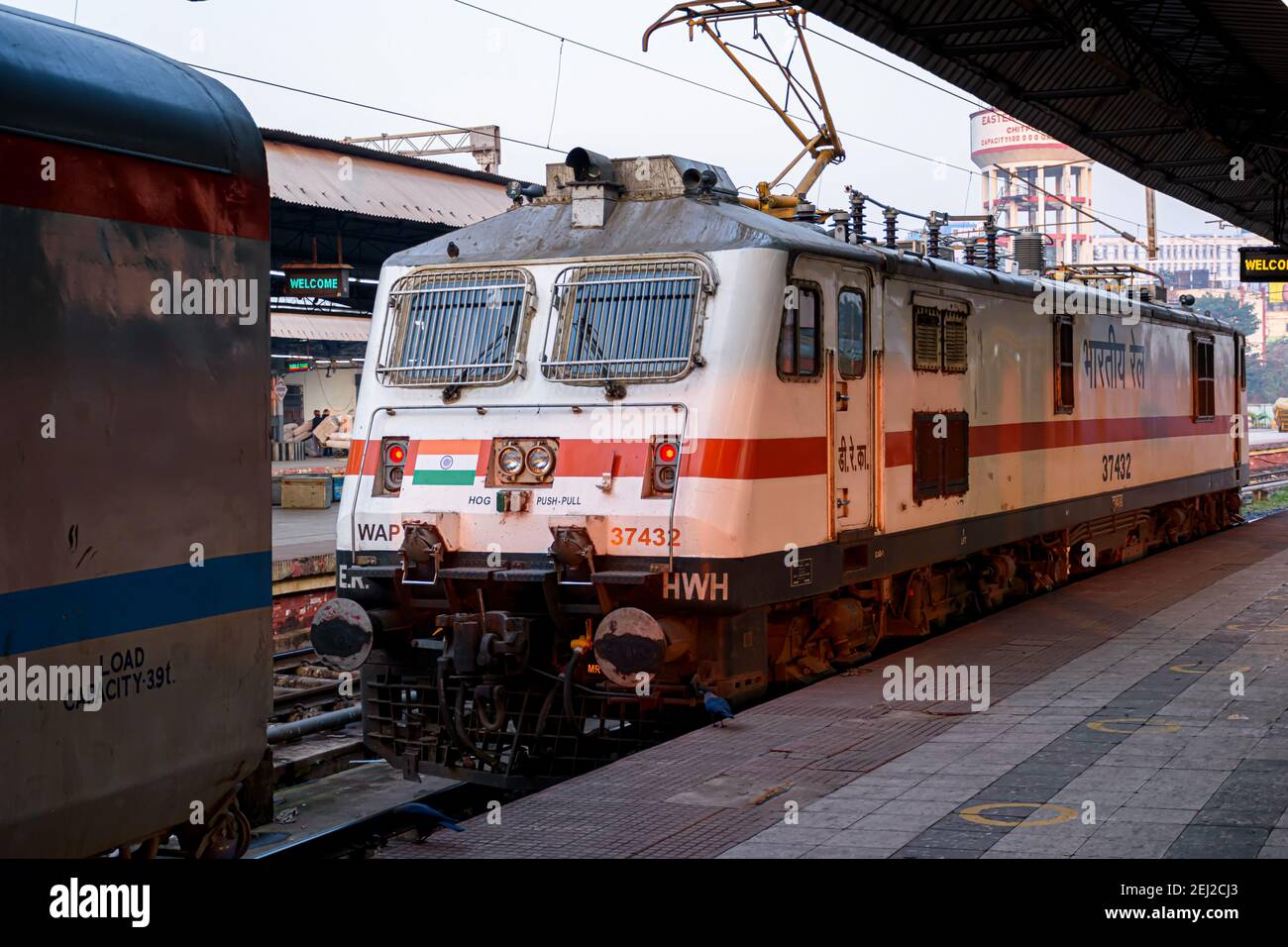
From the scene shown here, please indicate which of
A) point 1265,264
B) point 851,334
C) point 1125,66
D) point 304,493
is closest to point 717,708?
point 851,334

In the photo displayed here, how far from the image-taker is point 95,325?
15.4 ft

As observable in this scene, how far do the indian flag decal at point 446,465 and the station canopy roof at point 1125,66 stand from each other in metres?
4.91

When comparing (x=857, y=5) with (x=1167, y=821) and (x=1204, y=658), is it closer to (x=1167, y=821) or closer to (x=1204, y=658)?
(x=1204, y=658)

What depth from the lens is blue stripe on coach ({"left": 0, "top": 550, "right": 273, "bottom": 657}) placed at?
172 inches

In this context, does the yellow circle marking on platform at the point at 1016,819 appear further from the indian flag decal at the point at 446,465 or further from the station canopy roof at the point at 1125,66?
the station canopy roof at the point at 1125,66

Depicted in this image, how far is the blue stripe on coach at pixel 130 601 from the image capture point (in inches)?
172

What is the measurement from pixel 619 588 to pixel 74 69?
5323mm

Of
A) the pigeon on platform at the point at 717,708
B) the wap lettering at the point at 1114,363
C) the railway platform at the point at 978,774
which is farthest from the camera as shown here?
the wap lettering at the point at 1114,363

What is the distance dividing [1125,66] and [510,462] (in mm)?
9774

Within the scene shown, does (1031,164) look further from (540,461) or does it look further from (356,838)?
(356,838)

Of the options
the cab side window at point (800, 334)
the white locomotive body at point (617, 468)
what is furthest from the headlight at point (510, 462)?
the cab side window at point (800, 334)

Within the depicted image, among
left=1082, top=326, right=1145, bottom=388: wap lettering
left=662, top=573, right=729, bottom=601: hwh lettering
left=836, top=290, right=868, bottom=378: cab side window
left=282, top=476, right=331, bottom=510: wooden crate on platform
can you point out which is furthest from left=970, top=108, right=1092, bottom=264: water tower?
left=662, top=573, right=729, bottom=601: hwh lettering

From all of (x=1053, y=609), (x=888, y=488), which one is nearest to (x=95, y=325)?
(x=888, y=488)
